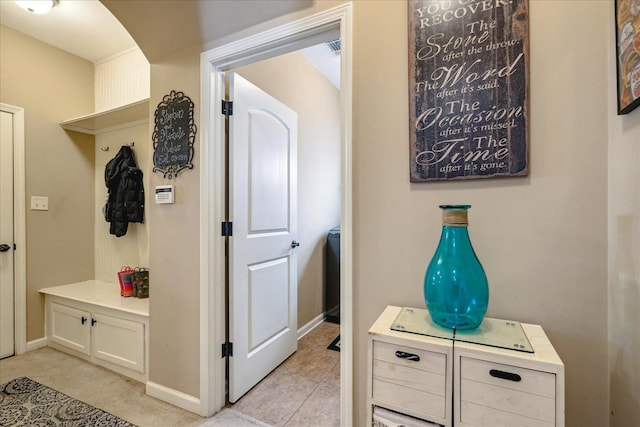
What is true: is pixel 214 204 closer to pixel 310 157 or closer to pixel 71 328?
pixel 310 157

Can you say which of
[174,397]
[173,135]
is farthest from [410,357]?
[173,135]

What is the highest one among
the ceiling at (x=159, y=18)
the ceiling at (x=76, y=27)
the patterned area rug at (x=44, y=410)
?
the ceiling at (x=76, y=27)

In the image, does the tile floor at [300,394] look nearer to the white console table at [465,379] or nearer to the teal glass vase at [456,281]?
the white console table at [465,379]

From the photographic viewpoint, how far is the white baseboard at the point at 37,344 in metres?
2.47

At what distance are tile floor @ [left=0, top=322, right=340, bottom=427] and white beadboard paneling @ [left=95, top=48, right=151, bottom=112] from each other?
235cm

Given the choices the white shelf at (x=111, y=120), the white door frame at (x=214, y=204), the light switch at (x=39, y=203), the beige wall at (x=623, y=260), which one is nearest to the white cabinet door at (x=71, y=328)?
the light switch at (x=39, y=203)

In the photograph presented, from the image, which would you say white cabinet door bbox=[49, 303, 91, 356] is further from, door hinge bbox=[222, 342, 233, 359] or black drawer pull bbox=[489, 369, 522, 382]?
black drawer pull bbox=[489, 369, 522, 382]

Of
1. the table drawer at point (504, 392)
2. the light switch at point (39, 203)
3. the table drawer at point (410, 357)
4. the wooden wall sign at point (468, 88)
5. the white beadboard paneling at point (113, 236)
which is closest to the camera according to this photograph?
the table drawer at point (504, 392)

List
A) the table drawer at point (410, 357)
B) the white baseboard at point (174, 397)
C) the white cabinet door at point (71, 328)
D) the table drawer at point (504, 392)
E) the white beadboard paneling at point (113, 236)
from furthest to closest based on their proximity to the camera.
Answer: the white beadboard paneling at point (113, 236), the white cabinet door at point (71, 328), the white baseboard at point (174, 397), the table drawer at point (410, 357), the table drawer at point (504, 392)

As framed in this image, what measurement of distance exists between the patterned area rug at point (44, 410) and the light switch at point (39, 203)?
1.42 m

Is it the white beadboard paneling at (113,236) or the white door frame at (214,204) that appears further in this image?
the white beadboard paneling at (113,236)

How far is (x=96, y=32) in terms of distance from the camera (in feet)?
8.13

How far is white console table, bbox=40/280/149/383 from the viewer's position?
2.01 meters

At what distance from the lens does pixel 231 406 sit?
175 centimetres
